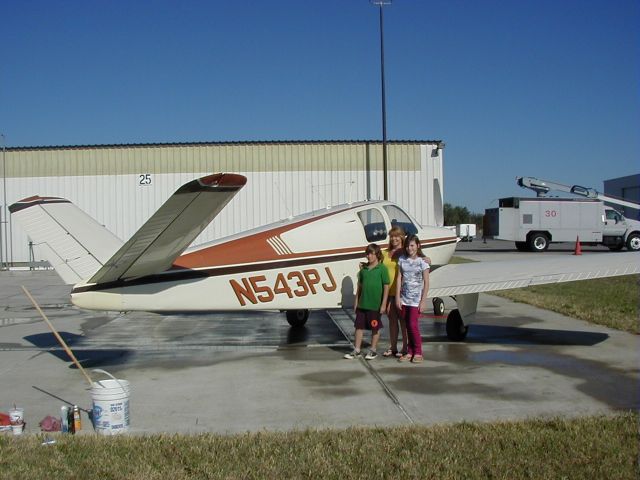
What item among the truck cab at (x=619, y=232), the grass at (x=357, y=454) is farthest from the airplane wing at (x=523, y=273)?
the truck cab at (x=619, y=232)

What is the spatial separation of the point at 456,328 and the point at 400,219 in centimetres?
198

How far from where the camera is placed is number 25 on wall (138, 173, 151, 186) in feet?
107

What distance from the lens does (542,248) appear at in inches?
1544

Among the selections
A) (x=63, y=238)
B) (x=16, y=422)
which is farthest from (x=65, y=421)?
(x=63, y=238)

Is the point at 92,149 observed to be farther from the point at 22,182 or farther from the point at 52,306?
the point at 52,306

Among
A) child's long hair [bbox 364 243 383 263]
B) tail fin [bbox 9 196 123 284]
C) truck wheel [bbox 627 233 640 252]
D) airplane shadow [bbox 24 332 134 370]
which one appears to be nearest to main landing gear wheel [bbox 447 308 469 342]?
child's long hair [bbox 364 243 383 263]

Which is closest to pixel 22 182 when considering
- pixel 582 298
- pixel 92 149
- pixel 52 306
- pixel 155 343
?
pixel 92 149

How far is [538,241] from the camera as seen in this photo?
3925cm

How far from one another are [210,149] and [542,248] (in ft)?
68.1

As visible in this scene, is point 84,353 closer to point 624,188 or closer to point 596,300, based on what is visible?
point 596,300

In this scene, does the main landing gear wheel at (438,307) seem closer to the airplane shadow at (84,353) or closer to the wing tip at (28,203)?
the airplane shadow at (84,353)

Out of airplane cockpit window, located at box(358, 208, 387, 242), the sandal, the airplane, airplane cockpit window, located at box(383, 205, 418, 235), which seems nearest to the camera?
the airplane

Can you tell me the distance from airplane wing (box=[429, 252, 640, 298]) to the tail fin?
491 centimetres

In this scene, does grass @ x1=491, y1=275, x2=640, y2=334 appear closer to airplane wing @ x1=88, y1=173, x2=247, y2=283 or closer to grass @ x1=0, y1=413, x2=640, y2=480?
grass @ x1=0, y1=413, x2=640, y2=480
